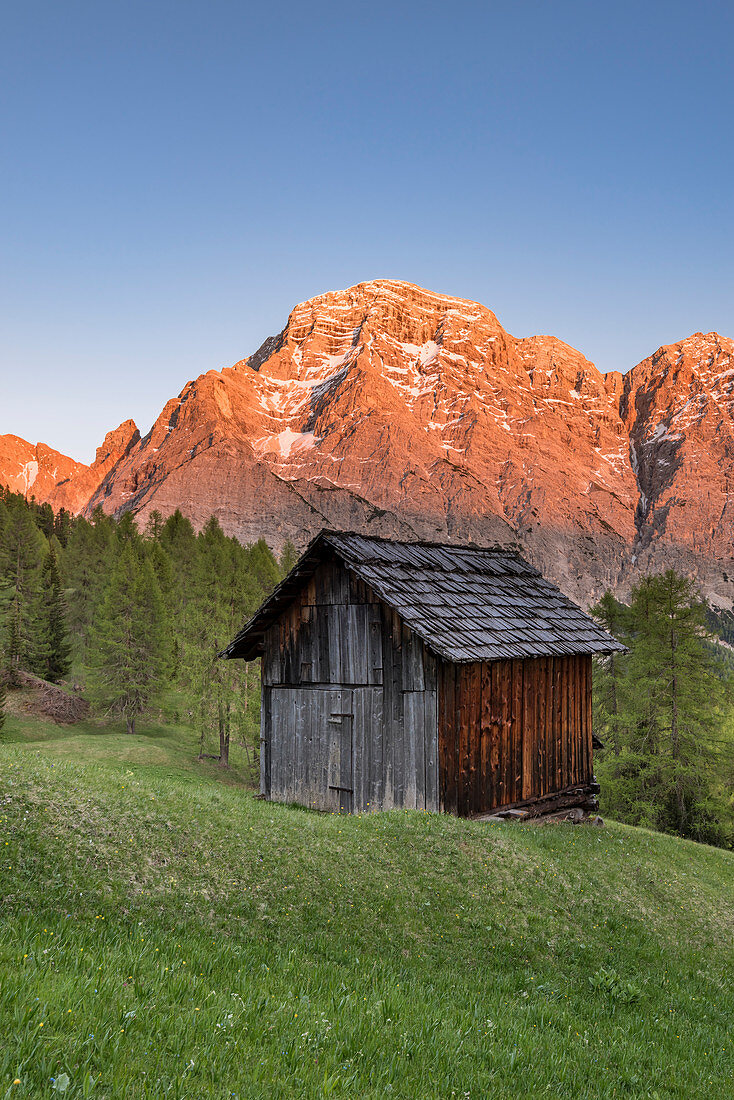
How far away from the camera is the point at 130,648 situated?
51.0m

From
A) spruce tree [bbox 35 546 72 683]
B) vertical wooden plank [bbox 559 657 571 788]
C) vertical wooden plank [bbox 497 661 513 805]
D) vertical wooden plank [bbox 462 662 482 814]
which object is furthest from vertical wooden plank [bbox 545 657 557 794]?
spruce tree [bbox 35 546 72 683]

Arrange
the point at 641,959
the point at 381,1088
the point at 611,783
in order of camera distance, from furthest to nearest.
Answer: the point at 611,783 → the point at 641,959 → the point at 381,1088

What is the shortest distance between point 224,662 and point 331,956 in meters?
37.8

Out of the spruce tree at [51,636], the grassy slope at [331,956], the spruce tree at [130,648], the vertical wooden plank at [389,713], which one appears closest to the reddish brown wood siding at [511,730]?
the vertical wooden plank at [389,713]

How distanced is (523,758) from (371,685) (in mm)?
5210

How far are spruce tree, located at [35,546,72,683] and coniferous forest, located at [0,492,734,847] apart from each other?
118 mm

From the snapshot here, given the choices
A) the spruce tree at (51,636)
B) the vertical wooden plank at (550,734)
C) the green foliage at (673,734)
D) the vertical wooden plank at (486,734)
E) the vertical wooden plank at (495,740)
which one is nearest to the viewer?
the vertical wooden plank at (486,734)

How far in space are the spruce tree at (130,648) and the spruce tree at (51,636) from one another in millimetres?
9098

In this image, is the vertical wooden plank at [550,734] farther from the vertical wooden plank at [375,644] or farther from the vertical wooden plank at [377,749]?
the vertical wooden plank at [375,644]

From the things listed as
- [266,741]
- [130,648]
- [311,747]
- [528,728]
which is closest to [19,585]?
[130,648]

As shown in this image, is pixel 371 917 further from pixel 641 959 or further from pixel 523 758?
pixel 523 758

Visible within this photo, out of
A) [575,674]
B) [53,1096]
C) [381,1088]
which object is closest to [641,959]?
[381,1088]

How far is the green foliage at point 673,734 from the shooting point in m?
36.4

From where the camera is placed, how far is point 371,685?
19.1 meters
